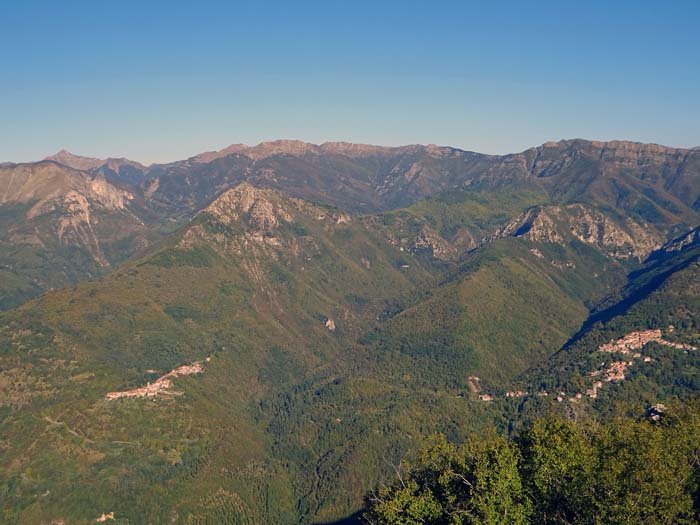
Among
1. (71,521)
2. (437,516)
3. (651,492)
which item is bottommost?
(71,521)

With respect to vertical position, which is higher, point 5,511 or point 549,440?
point 549,440

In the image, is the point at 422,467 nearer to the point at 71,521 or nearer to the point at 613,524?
the point at 613,524

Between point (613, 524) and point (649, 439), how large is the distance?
14.7m

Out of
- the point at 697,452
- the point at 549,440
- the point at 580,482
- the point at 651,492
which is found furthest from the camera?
the point at 549,440

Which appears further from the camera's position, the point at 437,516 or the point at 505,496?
the point at 437,516

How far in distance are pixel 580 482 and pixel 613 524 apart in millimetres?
6963

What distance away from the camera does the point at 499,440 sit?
112 m

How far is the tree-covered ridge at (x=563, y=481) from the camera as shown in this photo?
266ft

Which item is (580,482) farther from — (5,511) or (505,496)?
(5,511)

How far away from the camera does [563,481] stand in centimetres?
8919

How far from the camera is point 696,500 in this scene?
90.9m

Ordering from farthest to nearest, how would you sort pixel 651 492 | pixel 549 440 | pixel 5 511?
pixel 5 511 → pixel 549 440 → pixel 651 492

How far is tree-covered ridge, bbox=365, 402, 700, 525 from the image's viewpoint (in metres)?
81.0

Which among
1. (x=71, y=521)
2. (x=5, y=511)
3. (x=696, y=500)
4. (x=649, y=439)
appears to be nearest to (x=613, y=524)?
(x=649, y=439)
